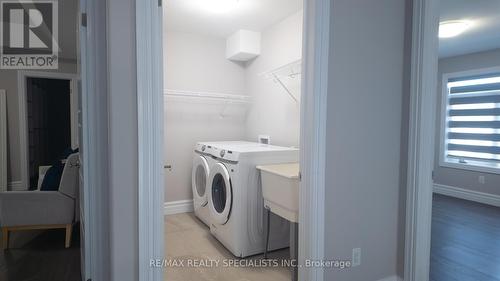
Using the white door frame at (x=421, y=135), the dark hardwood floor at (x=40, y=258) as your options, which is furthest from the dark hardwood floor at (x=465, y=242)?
the dark hardwood floor at (x=40, y=258)

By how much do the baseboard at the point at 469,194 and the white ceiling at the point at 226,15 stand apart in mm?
3907

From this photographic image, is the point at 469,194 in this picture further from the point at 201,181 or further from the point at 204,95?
the point at 204,95

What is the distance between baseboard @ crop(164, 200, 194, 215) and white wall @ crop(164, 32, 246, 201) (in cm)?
6

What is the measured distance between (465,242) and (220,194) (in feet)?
8.06

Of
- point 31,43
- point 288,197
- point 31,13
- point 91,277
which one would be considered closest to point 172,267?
point 91,277

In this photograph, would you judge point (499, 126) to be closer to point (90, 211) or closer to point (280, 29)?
point (280, 29)

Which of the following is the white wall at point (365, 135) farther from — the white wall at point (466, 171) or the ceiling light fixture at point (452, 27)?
the white wall at point (466, 171)

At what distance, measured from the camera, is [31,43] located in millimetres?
3994

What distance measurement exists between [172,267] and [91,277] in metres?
0.98

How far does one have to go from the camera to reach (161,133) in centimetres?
128

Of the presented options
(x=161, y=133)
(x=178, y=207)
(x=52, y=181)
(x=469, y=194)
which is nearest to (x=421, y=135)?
(x=161, y=133)

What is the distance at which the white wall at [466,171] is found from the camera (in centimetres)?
414

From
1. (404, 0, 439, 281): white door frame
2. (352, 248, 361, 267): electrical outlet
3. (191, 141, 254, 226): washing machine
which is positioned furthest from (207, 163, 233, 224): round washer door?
(404, 0, 439, 281): white door frame

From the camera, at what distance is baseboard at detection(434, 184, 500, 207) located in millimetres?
4137
